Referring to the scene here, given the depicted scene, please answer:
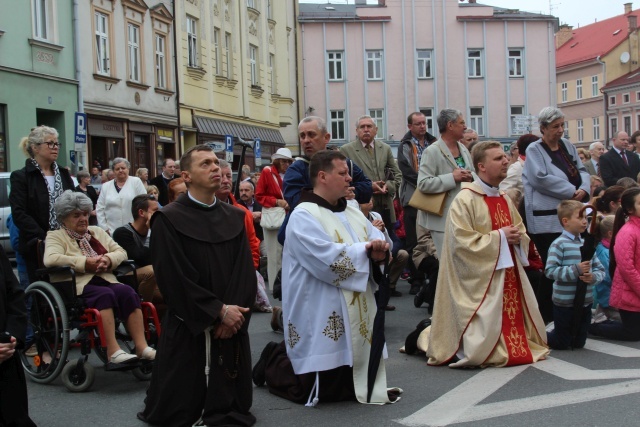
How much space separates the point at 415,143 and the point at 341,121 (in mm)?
40349

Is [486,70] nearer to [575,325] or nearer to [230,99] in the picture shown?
[230,99]

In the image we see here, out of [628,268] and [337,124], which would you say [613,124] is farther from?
[628,268]

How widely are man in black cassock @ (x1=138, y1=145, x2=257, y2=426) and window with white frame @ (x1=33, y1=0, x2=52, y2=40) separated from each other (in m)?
17.9

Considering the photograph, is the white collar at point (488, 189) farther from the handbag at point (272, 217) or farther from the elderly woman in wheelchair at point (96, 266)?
the handbag at point (272, 217)

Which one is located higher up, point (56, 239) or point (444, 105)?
point (444, 105)

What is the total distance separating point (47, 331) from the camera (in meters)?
6.87

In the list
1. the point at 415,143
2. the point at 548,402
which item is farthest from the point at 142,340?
the point at 415,143

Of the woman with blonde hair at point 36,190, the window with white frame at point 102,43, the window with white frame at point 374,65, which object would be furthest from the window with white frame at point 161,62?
the window with white frame at point 374,65

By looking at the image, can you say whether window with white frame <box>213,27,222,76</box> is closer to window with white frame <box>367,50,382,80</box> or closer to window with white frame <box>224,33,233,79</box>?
window with white frame <box>224,33,233,79</box>

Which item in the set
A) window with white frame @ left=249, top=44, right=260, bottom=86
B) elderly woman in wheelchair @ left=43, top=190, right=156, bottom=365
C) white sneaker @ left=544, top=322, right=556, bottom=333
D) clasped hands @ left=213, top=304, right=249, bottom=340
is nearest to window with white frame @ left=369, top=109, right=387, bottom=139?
window with white frame @ left=249, top=44, right=260, bottom=86

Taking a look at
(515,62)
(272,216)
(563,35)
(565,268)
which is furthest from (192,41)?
(563,35)

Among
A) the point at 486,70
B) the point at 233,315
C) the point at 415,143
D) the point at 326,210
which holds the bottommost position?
the point at 233,315

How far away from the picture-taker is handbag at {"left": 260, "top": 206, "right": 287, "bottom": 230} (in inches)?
417

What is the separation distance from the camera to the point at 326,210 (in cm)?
617
